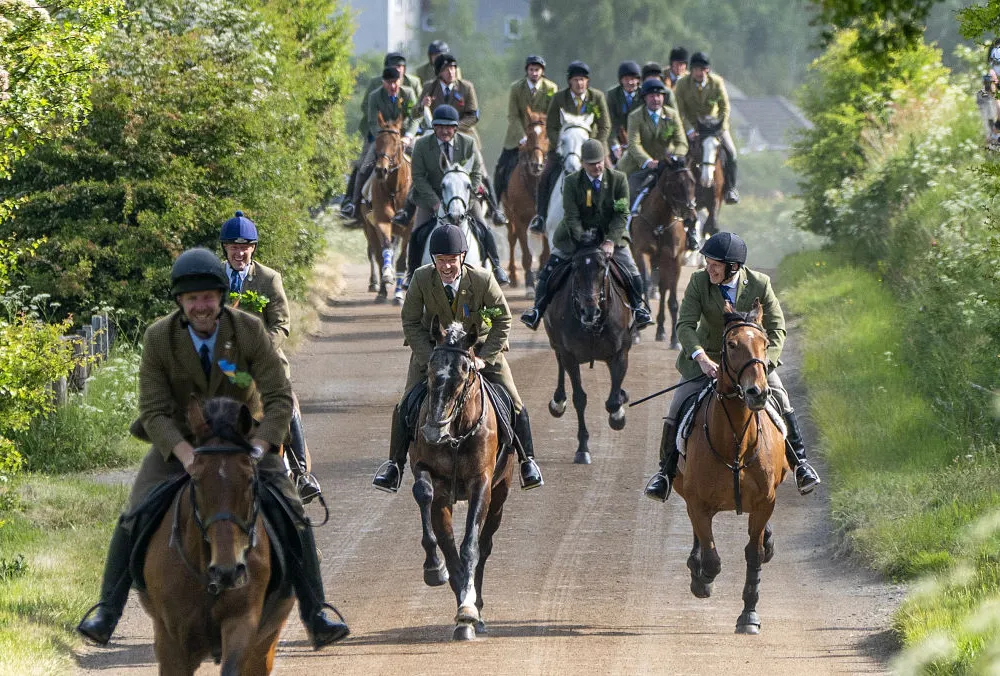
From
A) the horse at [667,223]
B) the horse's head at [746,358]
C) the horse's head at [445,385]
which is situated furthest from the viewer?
the horse at [667,223]

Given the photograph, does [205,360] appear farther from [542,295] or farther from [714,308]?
[542,295]

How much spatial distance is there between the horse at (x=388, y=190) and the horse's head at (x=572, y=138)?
3.49 metres

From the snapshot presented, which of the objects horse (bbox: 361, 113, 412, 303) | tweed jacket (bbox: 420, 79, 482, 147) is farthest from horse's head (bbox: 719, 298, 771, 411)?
tweed jacket (bbox: 420, 79, 482, 147)

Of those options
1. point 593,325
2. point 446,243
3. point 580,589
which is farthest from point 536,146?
point 580,589

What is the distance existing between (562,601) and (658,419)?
7.23m

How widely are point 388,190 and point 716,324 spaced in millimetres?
14189

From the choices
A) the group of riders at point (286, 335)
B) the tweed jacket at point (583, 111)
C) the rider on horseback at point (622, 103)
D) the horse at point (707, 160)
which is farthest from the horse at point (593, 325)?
the rider on horseback at point (622, 103)

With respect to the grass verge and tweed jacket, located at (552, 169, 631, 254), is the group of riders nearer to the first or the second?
tweed jacket, located at (552, 169, 631, 254)

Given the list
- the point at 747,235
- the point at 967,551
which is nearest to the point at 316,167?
the point at 967,551

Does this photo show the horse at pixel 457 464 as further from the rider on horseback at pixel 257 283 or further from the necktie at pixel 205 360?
the necktie at pixel 205 360

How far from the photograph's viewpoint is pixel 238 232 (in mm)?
11844

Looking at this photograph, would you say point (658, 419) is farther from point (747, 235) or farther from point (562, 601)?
point (747, 235)

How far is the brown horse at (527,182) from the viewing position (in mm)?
25906

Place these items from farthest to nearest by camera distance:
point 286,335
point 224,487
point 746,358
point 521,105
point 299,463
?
point 521,105
point 286,335
point 299,463
point 746,358
point 224,487
